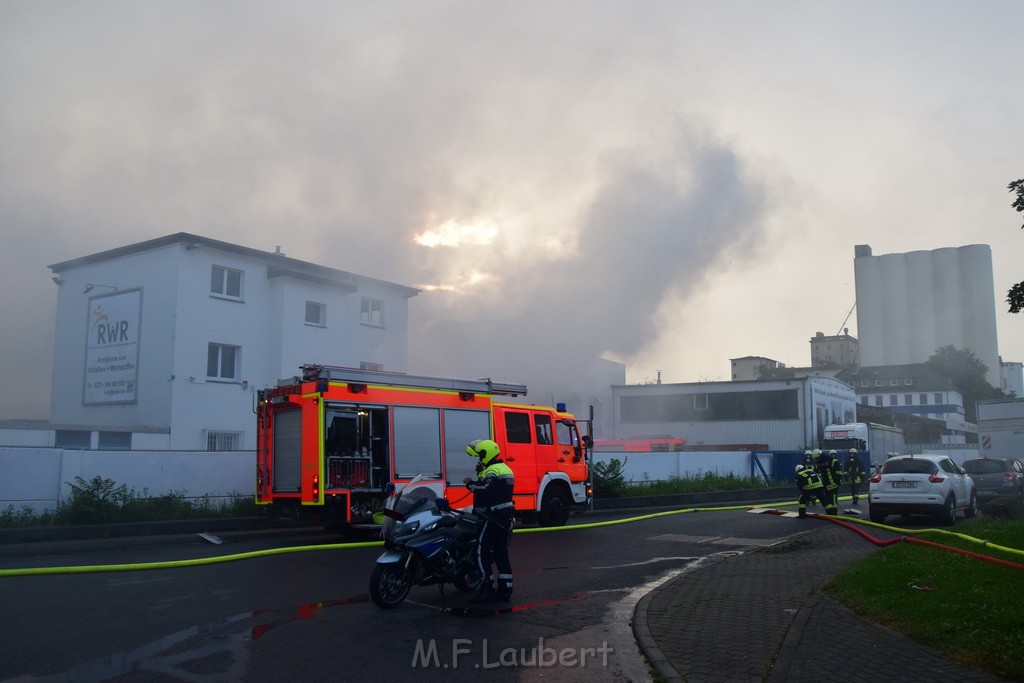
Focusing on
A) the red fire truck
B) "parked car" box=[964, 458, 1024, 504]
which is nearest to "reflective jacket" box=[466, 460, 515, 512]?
the red fire truck

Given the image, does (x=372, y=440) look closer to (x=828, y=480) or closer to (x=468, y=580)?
(x=468, y=580)

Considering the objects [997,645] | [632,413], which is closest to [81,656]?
[997,645]

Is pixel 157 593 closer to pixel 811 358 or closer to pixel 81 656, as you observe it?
pixel 81 656

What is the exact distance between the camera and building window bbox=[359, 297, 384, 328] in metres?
33.5

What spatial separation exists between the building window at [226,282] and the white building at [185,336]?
0.04 m

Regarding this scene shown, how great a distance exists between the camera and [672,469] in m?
28.0

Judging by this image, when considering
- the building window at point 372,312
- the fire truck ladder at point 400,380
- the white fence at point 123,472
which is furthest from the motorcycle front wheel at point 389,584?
the building window at point 372,312

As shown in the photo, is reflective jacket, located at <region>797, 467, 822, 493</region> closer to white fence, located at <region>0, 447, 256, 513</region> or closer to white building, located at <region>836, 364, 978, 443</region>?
white fence, located at <region>0, 447, 256, 513</region>

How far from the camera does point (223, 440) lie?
28.1 metres

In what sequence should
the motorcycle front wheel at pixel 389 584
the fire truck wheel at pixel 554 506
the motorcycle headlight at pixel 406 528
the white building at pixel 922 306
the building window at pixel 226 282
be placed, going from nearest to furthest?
the motorcycle front wheel at pixel 389 584 < the motorcycle headlight at pixel 406 528 < the fire truck wheel at pixel 554 506 < the building window at pixel 226 282 < the white building at pixel 922 306

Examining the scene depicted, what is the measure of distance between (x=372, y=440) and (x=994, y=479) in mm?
16528

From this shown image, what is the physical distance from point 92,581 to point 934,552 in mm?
10201

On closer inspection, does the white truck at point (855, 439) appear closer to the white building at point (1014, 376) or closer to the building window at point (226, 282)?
the building window at point (226, 282)

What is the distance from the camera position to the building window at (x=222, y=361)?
28.5 m
